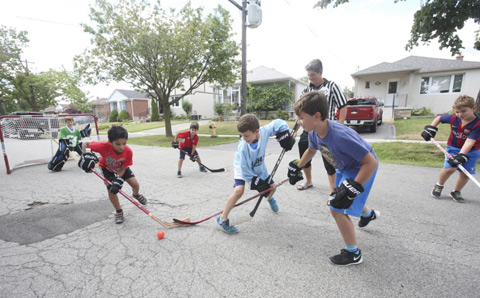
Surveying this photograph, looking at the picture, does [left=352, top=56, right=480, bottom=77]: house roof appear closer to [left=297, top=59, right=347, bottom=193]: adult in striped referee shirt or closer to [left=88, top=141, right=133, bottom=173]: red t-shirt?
[left=297, top=59, right=347, bottom=193]: adult in striped referee shirt

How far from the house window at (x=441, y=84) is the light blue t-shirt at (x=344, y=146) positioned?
22410 millimetres

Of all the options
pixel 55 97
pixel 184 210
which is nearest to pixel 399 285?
pixel 184 210

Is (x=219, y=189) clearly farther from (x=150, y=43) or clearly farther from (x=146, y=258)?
(x=150, y=43)

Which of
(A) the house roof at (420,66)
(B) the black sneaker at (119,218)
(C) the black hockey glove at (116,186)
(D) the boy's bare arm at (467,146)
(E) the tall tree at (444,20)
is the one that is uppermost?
(A) the house roof at (420,66)

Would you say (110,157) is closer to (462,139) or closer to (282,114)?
(462,139)

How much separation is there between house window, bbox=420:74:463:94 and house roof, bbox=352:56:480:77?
Result: 775 millimetres

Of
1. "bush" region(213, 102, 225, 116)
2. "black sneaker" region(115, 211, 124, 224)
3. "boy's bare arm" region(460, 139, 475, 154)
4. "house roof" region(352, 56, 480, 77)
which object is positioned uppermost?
"house roof" region(352, 56, 480, 77)

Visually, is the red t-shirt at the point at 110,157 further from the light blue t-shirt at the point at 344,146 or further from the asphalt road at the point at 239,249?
the light blue t-shirt at the point at 344,146

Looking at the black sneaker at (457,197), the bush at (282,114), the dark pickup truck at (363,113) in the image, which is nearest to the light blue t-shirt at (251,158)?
the black sneaker at (457,197)

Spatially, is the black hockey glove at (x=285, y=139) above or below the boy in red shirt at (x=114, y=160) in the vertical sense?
above

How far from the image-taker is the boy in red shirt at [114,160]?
3.12m

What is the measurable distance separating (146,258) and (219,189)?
2335 millimetres

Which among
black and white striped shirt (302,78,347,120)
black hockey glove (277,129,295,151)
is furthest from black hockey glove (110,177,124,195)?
black and white striped shirt (302,78,347,120)

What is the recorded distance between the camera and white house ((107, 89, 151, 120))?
36594 mm
